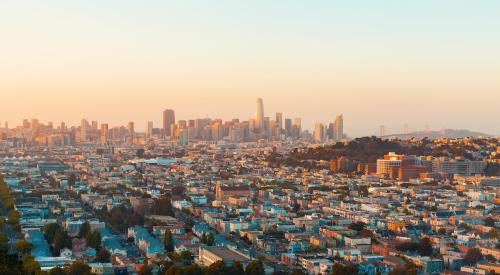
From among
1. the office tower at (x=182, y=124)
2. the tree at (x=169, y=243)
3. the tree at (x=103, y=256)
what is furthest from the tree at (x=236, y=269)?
the office tower at (x=182, y=124)

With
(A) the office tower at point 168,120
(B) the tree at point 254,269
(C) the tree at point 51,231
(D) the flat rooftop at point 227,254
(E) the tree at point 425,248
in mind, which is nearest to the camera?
(B) the tree at point 254,269

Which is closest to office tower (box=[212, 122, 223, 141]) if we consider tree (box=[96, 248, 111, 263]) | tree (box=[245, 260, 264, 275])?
tree (box=[96, 248, 111, 263])

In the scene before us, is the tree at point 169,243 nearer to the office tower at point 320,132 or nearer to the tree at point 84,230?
the tree at point 84,230

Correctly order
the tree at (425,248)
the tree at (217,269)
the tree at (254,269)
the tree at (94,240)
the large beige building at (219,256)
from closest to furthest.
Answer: the tree at (217,269), the tree at (254,269), the large beige building at (219,256), the tree at (425,248), the tree at (94,240)

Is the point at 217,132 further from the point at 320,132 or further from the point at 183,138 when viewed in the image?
the point at 320,132

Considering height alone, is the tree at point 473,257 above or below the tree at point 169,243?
below

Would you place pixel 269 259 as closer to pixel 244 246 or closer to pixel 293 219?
pixel 244 246

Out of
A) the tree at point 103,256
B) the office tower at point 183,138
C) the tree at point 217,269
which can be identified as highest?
the office tower at point 183,138

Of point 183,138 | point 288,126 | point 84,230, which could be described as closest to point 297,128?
point 288,126

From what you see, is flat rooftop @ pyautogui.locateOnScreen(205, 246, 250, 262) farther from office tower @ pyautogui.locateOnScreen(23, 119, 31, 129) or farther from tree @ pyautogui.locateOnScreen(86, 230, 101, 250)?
office tower @ pyautogui.locateOnScreen(23, 119, 31, 129)
